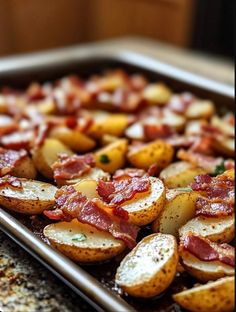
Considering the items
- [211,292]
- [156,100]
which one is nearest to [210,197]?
[211,292]

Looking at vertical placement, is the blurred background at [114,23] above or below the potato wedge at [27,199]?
below

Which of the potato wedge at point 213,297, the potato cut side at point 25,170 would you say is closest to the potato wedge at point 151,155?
the potato cut side at point 25,170

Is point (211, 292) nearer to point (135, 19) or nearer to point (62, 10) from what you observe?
point (135, 19)

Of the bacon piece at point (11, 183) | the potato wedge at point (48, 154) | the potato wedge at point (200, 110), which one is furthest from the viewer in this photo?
the potato wedge at point (200, 110)

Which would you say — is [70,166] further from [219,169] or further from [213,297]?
[213,297]

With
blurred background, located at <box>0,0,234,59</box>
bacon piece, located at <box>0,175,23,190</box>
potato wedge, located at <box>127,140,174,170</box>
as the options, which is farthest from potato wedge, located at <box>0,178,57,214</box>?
blurred background, located at <box>0,0,234,59</box>

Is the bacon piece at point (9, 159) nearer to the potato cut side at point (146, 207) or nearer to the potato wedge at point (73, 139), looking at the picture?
the potato wedge at point (73, 139)

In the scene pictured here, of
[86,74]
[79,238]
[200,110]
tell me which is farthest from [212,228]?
[86,74]

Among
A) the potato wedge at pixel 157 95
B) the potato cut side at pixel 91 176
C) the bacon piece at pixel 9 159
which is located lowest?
the potato wedge at pixel 157 95
